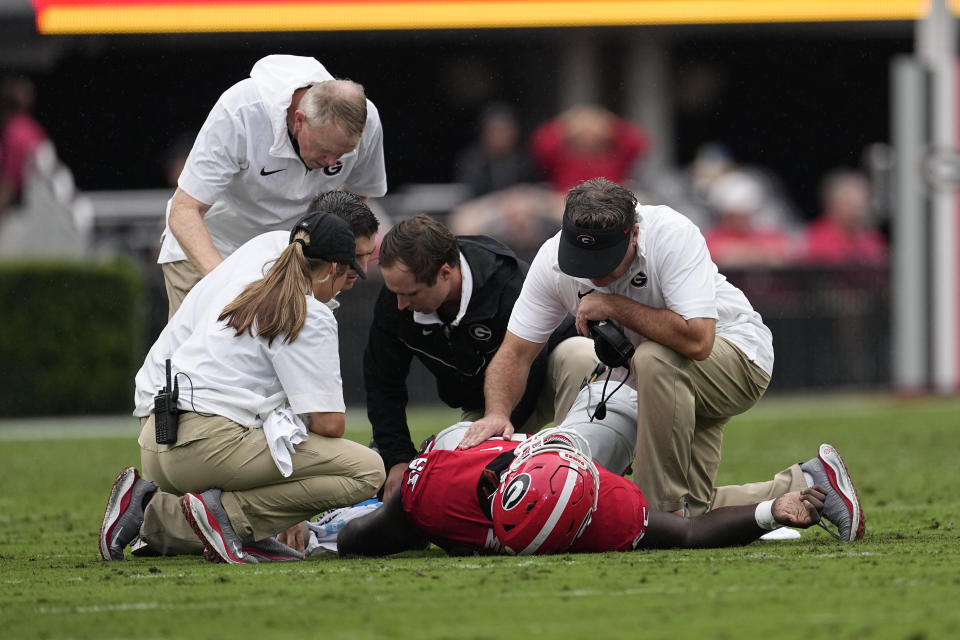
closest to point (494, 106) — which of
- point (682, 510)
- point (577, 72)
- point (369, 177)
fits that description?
point (577, 72)

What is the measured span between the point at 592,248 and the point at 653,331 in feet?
1.41

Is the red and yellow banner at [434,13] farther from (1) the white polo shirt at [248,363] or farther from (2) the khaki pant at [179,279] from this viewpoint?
(1) the white polo shirt at [248,363]

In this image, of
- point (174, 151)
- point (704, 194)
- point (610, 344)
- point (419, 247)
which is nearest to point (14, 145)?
point (174, 151)

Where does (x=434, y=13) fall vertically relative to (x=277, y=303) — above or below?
above

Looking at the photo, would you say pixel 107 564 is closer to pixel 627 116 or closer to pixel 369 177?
pixel 369 177

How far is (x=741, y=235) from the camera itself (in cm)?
1477

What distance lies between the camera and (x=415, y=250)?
5.86 m

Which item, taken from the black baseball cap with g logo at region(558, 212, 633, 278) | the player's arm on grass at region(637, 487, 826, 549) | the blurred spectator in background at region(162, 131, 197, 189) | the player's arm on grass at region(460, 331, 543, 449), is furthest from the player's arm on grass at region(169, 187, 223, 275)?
the blurred spectator in background at region(162, 131, 197, 189)

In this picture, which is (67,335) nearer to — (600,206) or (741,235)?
(741,235)

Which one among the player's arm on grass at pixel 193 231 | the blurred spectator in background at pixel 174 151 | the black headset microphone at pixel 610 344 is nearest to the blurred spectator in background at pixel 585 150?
the blurred spectator in background at pixel 174 151

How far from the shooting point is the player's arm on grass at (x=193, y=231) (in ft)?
20.2

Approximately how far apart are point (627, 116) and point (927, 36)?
228 inches

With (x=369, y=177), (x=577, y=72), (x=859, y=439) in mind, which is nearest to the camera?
(x=369, y=177)

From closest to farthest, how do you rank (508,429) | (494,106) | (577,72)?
(508,429) → (577,72) → (494,106)
